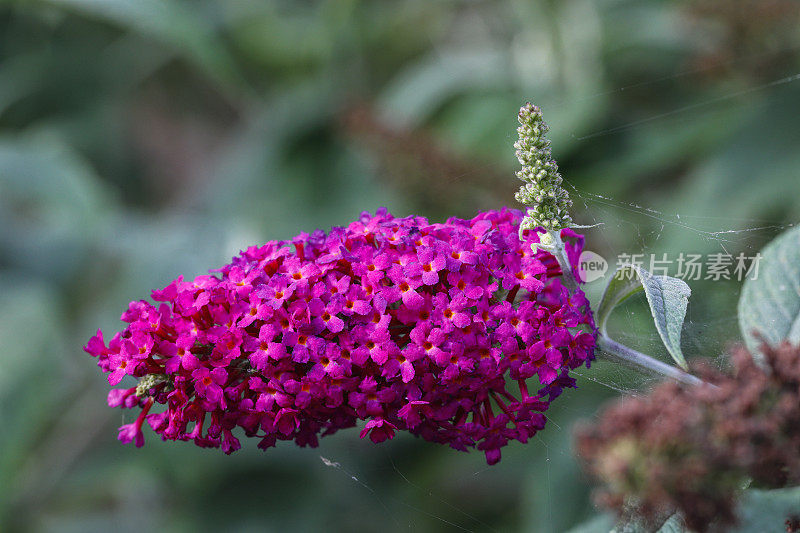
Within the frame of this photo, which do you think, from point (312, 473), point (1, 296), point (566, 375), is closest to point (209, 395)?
point (566, 375)

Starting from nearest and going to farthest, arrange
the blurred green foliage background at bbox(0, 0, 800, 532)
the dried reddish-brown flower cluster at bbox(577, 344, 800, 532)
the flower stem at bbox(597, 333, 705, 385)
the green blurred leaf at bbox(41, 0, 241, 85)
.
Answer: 1. the dried reddish-brown flower cluster at bbox(577, 344, 800, 532)
2. the flower stem at bbox(597, 333, 705, 385)
3. the blurred green foliage background at bbox(0, 0, 800, 532)
4. the green blurred leaf at bbox(41, 0, 241, 85)

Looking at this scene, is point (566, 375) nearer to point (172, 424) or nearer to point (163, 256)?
point (172, 424)

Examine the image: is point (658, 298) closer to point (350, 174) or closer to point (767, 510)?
point (767, 510)

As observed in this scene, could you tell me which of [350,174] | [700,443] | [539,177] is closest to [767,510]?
[700,443]

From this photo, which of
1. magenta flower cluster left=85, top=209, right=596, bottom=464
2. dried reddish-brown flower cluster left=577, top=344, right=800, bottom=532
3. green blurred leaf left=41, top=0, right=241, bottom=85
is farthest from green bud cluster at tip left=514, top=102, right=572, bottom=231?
green blurred leaf left=41, top=0, right=241, bottom=85

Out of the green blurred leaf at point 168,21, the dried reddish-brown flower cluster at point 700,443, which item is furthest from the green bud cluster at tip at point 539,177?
the green blurred leaf at point 168,21

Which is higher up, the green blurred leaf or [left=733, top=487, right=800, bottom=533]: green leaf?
the green blurred leaf

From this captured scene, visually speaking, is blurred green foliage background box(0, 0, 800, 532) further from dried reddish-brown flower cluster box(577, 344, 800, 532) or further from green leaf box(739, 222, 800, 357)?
dried reddish-brown flower cluster box(577, 344, 800, 532)

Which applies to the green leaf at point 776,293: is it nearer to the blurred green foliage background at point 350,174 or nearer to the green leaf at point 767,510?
the blurred green foliage background at point 350,174
